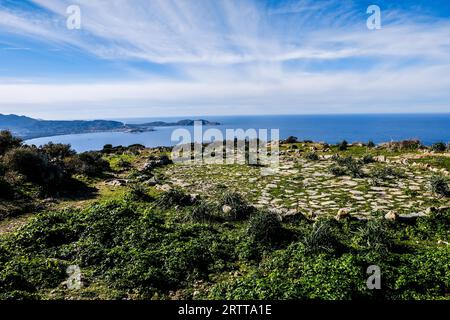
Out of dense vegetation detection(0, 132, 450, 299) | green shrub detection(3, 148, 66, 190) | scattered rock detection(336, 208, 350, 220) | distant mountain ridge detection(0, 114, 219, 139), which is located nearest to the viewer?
dense vegetation detection(0, 132, 450, 299)

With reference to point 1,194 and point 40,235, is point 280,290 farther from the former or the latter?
point 1,194

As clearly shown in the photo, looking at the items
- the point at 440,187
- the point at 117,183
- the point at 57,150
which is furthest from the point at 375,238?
the point at 57,150

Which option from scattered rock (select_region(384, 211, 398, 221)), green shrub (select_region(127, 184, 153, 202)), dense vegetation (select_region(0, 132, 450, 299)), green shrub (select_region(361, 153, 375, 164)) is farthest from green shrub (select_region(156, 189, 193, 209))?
green shrub (select_region(361, 153, 375, 164))

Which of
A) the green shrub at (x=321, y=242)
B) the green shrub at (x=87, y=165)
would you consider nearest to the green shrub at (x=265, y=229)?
the green shrub at (x=321, y=242)

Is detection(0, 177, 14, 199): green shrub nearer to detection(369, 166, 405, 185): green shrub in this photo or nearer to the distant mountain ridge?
detection(369, 166, 405, 185): green shrub

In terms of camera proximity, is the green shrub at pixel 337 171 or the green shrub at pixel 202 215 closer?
the green shrub at pixel 202 215

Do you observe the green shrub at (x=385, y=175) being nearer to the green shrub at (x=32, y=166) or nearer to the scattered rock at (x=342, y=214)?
the scattered rock at (x=342, y=214)
